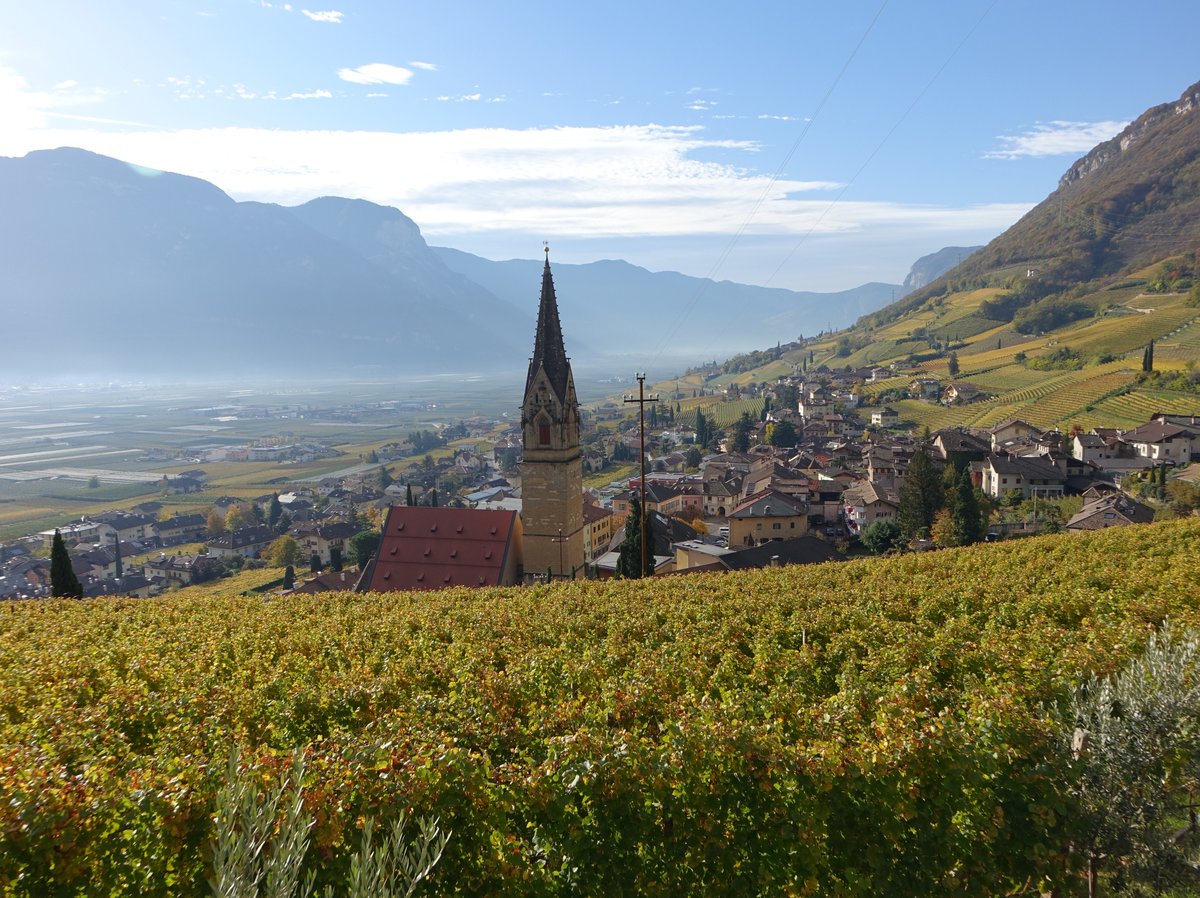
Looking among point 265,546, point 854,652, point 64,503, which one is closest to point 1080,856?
point 854,652

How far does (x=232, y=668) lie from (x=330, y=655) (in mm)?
1622

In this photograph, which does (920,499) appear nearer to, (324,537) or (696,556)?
(696,556)

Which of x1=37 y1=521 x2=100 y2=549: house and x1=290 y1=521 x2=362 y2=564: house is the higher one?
x1=290 y1=521 x2=362 y2=564: house

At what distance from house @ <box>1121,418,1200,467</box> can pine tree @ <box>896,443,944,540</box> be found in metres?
33.8

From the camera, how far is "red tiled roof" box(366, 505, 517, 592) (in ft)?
125

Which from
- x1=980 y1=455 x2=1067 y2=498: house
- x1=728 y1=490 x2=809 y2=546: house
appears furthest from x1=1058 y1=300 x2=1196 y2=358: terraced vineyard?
x1=728 y1=490 x2=809 y2=546: house

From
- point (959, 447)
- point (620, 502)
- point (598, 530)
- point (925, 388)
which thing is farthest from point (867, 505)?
point (925, 388)

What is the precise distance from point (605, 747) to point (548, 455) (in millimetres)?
33573

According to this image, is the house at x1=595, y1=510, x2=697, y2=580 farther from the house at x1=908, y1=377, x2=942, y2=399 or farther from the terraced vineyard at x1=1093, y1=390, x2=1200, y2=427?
the house at x1=908, y1=377, x2=942, y2=399

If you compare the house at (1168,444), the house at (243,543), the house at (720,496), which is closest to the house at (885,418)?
the house at (1168,444)

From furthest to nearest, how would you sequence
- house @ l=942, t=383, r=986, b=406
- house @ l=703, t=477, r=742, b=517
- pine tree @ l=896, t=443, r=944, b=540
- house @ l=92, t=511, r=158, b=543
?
house @ l=942, t=383, r=986, b=406, house @ l=92, t=511, r=158, b=543, house @ l=703, t=477, r=742, b=517, pine tree @ l=896, t=443, r=944, b=540

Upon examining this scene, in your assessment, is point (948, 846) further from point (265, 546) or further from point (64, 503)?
point (64, 503)

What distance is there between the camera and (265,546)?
95250mm

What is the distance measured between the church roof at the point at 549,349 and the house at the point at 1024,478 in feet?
163
